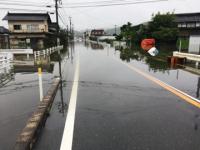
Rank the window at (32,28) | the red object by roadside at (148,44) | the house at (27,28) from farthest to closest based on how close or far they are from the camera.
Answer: the window at (32,28) < the house at (27,28) < the red object by roadside at (148,44)

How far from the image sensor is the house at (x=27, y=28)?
48812 millimetres

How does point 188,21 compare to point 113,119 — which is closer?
point 113,119

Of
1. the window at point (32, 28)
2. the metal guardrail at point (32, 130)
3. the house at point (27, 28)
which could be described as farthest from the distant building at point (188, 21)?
the metal guardrail at point (32, 130)

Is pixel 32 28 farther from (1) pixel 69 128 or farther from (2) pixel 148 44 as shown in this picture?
(1) pixel 69 128

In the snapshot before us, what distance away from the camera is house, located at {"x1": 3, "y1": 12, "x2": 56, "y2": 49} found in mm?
48812

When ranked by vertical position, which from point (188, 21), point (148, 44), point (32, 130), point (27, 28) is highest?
point (188, 21)

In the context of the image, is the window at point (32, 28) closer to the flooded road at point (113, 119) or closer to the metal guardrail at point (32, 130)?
the flooded road at point (113, 119)

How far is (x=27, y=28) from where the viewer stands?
50.6 meters

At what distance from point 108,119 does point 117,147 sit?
1.36 meters

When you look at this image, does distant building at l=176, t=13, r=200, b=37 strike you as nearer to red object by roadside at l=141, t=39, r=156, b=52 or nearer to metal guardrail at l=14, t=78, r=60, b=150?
red object by roadside at l=141, t=39, r=156, b=52

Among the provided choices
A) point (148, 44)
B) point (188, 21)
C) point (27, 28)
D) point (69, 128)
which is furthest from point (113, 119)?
point (27, 28)

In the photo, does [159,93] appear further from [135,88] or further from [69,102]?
[69,102]

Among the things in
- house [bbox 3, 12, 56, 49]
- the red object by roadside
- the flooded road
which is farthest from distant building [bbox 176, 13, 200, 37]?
the flooded road

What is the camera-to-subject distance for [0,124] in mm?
4797
